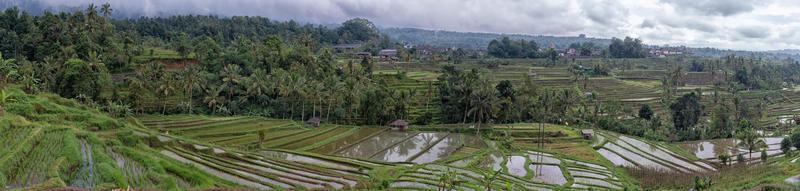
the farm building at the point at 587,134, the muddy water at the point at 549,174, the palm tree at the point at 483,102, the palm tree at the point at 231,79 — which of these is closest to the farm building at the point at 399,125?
the palm tree at the point at 483,102

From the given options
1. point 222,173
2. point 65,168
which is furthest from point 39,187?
point 222,173

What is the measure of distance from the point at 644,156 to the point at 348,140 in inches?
890

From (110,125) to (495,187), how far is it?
69.5 ft

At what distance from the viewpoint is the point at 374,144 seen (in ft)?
134

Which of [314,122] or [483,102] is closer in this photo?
[314,122]

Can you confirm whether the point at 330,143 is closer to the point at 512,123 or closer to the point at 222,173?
the point at 222,173

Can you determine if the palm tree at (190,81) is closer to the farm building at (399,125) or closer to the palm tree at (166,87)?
the palm tree at (166,87)

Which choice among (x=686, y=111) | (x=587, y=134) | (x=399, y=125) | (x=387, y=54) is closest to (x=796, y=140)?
(x=686, y=111)

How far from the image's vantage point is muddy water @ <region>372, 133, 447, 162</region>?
119 feet

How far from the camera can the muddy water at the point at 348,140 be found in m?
37.2

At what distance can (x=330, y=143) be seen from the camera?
3953 cm

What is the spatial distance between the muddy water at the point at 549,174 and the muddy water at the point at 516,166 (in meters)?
0.66

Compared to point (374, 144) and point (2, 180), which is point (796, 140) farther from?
point (2, 180)

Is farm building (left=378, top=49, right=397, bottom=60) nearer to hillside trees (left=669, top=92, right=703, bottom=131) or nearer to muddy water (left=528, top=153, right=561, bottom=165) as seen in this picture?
hillside trees (left=669, top=92, right=703, bottom=131)
